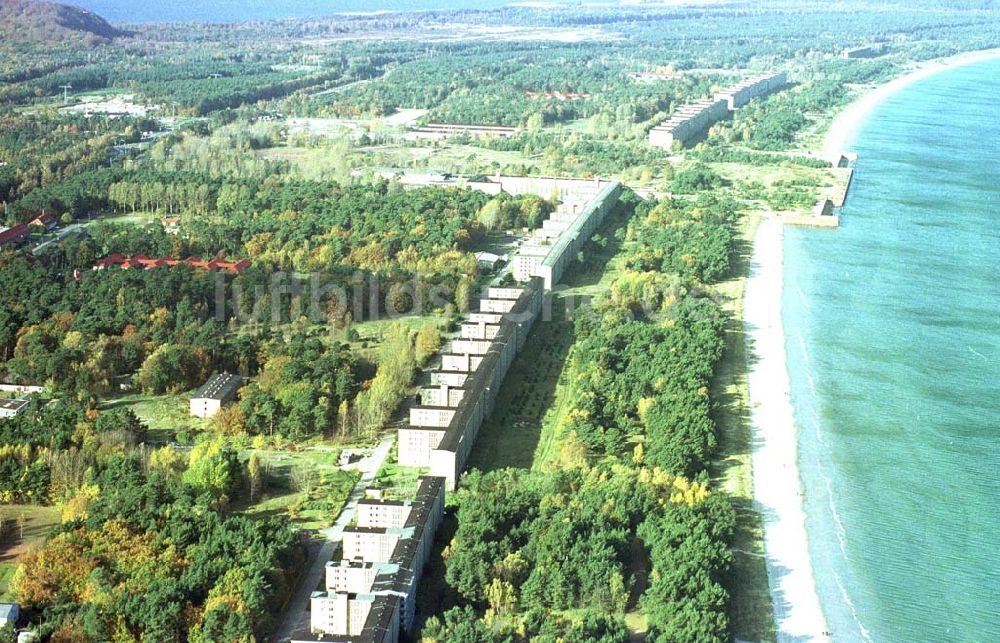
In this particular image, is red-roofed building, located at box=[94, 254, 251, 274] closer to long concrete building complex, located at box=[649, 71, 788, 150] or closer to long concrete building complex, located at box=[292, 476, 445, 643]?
long concrete building complex, located at box=[292, 476, 445, 643]

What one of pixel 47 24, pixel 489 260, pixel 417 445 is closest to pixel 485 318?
pixel 417 445

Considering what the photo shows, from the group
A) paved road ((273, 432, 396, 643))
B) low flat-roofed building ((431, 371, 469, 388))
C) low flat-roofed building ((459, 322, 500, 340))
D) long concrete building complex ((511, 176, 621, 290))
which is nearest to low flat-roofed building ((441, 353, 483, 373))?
low flat-roofed building ((431, 371, 469, 388))

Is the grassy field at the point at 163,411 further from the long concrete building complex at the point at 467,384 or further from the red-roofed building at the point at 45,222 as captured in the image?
the red-roofed building at the point at 45,222

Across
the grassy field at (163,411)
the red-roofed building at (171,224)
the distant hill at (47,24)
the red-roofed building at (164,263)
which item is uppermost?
the distant hill at (47,24)

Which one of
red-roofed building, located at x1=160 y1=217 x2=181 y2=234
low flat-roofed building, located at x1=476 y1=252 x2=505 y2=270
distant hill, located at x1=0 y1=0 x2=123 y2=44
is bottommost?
low flat-roofed building, located at x1=476 y1=252 x2=505 y2=270

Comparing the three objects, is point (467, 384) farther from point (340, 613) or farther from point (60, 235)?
point (60, 235)

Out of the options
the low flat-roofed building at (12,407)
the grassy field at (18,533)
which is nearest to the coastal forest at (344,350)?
the grassy field at (18,533)
